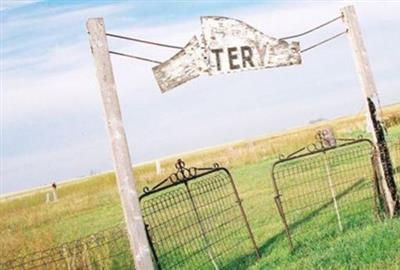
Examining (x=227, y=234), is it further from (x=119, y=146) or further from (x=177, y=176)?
(x=119, y=146)

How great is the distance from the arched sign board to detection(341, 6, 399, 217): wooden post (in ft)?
4.23

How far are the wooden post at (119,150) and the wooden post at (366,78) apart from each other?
399cm

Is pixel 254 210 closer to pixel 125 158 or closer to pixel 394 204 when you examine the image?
pixel 394 204

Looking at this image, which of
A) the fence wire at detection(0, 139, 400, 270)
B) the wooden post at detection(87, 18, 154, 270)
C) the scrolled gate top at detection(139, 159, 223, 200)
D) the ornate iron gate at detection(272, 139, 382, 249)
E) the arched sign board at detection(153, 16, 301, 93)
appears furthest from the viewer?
the ornate iron gate at detection(272, 139, 382, 249)

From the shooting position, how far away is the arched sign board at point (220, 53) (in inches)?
289

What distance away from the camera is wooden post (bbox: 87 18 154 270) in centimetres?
660

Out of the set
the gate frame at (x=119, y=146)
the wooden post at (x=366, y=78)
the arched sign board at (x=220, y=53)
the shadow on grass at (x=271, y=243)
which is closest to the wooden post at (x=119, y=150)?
the gate frame at (x=119, y=146)

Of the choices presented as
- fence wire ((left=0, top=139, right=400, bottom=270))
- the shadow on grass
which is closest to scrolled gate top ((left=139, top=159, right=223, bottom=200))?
fence wire ((left=0, top=139, right=400, bottom=270))

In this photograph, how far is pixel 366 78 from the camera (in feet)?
29.6

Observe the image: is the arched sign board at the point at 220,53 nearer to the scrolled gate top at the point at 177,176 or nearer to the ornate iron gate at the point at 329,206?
the scrolled gate top at the point at 177,176

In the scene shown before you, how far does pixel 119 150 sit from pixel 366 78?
13.8ft

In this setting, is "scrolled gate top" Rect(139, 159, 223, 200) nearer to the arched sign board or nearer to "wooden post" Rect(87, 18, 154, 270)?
"wooden post" Rect(87, 18, 154, 270)

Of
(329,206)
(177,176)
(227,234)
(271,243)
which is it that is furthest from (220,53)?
(329,206)

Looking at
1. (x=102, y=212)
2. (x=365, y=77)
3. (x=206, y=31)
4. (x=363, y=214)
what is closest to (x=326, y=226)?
(x=363, y=214)
